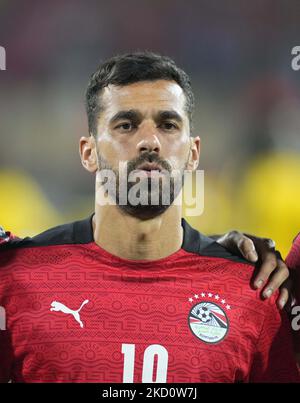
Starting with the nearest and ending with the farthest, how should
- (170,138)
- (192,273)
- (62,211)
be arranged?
(170,138)
(192,273)
(62,211)

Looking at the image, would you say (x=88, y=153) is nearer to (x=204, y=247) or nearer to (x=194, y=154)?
(x=194, y=154)

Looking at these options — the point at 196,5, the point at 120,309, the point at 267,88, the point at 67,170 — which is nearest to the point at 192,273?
the point at 120,309

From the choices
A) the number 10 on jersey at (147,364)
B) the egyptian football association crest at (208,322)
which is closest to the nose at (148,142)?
the egyptian football association crest at (208,322)

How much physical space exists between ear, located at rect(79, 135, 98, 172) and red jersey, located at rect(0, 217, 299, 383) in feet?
0.82

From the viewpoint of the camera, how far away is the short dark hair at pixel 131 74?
6.95ft

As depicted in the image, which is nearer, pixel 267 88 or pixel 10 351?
pixel 10 351

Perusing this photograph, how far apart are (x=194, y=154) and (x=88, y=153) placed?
43 cm

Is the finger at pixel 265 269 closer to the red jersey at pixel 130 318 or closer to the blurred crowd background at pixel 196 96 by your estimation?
the red jersey at pixel 130 318

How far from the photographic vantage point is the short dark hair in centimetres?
212

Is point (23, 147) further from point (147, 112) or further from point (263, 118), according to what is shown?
point (263, 118)

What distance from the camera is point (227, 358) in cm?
210

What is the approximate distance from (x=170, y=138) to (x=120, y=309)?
69cm

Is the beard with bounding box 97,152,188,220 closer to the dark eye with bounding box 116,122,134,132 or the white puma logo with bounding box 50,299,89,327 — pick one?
the dark eye with bounding box 116,122,134,132

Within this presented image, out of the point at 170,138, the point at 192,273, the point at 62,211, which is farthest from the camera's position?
the point at 62,211
